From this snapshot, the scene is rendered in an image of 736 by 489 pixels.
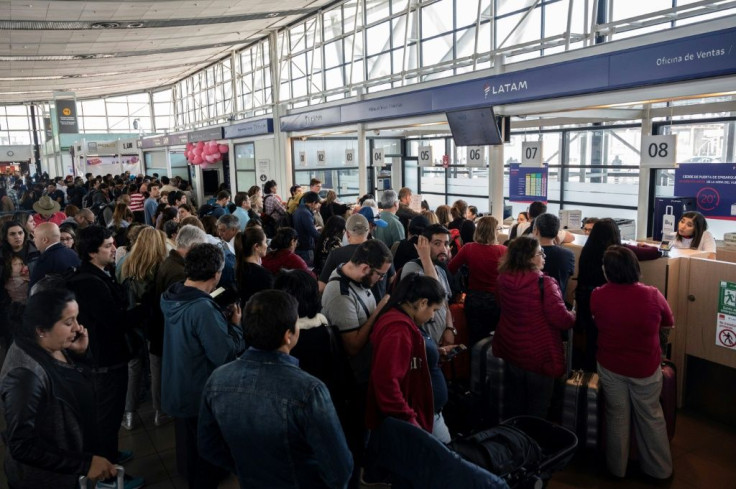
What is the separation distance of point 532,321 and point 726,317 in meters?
1.59

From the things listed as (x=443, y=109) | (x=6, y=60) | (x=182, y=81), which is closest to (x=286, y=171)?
(x=443, y=109)

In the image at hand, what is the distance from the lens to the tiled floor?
133 inches

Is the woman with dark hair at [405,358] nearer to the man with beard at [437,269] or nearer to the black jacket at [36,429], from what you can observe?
the man with beard at [437,269]

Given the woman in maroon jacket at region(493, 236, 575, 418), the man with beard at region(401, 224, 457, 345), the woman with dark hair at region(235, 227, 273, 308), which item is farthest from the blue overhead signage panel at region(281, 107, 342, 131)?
the woman in maroon jacket at region(493, 236, 575, 418)

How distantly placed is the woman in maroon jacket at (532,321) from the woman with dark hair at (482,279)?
56cm

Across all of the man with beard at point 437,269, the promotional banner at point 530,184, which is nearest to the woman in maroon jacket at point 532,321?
the man with beard at point 437,269

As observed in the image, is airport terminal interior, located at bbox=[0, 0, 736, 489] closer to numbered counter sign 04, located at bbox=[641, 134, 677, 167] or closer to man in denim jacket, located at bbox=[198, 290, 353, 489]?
numbered counter sign 04, located at bbox=[641, 134, 677, 167]

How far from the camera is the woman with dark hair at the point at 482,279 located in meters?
4.14

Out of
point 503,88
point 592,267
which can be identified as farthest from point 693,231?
point 503,88

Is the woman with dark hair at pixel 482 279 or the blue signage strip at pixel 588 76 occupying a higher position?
the blue signage strip at pixel 588 76

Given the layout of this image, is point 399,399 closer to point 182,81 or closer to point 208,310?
point 208,310

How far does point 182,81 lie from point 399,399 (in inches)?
925

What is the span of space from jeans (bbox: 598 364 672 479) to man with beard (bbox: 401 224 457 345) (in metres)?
0.99

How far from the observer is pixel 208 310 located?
2.61 metres
